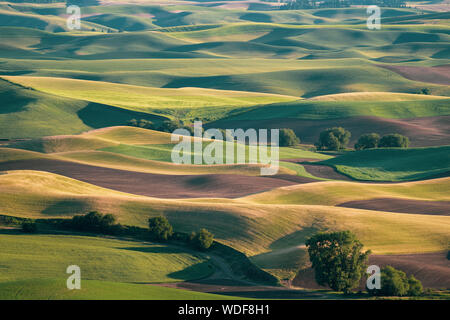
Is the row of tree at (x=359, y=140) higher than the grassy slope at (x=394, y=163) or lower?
higher

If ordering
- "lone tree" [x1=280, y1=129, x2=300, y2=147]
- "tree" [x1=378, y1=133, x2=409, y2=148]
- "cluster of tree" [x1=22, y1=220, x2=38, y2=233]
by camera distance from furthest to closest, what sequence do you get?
"lone tree" [x1=280, y1=129, x2=300, y2=147] → "tree" [x1=378, y1=133, x2=409, y2=148] → "cluster of tree" [x1=22, y1=220, x2=38, y2=233]

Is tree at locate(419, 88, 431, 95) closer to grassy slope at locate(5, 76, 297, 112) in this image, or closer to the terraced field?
the terraced field

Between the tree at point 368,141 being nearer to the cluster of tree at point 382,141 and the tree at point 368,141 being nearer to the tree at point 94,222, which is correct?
the cluster of tree at point 382,141

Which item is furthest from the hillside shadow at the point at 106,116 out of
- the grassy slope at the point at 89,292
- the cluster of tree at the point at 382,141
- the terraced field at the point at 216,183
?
the grassy slope at the point at 89,292

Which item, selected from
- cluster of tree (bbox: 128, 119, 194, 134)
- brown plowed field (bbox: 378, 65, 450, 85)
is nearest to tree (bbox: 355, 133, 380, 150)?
cluster of tree (bbox: 128, 119, 194, 134)

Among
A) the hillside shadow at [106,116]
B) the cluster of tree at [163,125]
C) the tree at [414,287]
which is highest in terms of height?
the hillside shadow at [106,116]

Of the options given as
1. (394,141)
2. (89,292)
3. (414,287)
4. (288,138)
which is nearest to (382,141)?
(394,141)
